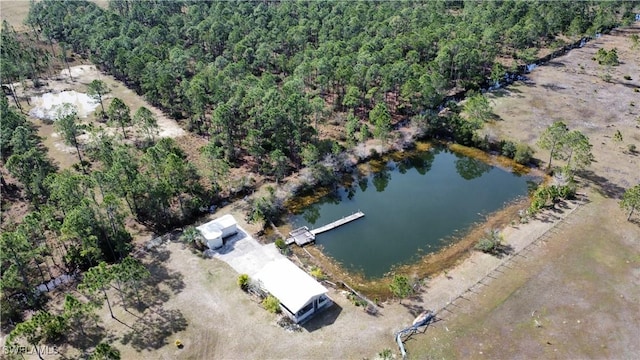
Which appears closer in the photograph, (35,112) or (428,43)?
(35,112)

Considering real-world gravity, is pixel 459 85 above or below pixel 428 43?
below

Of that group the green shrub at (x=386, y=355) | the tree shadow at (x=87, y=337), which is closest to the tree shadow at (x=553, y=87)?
the green shrub at (x=386, y=355)

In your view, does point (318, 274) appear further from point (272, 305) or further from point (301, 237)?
point (301, 237)

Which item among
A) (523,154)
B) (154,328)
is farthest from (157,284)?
(523,154)

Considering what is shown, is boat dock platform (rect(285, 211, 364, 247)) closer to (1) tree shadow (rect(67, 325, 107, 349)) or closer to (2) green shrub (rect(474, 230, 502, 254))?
(2) green shrub (rect(474, 230, 502, 254))

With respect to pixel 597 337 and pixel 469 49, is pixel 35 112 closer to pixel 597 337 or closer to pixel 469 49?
pixel 469 49

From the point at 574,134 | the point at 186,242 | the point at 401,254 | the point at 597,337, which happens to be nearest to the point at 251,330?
the point at 186,242

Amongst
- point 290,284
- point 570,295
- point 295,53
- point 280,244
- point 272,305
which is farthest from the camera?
point 295,53

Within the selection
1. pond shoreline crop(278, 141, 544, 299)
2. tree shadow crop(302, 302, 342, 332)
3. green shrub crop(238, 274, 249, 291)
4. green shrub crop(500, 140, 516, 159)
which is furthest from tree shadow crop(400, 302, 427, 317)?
green shrub crop(500, 140, 516, 159)
